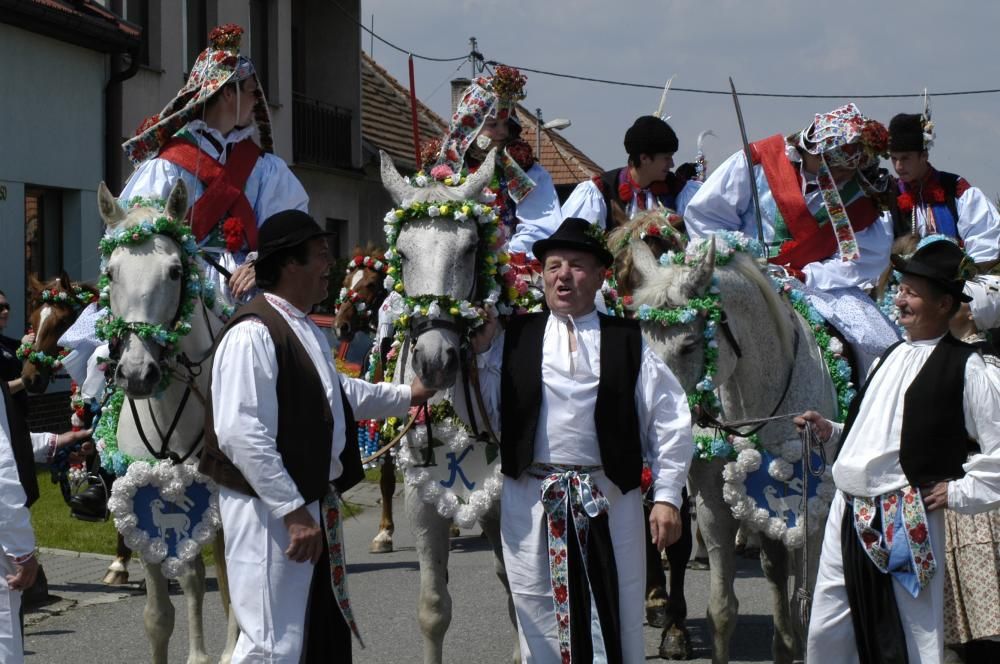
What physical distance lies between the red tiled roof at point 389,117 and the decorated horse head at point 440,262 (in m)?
20.0

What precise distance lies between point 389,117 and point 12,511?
24659 mm

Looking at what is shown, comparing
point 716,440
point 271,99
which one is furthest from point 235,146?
point 271,99

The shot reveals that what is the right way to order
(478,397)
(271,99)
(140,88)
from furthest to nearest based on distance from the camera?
Answer: (271,99) < (140,88) < (478,397)

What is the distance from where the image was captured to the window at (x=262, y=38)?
895 inches

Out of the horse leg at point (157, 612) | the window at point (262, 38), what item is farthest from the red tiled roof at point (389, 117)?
the horse leg at point (157, 612)

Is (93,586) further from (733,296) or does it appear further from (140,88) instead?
(140,88)

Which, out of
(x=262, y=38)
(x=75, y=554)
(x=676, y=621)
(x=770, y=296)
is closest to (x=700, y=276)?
(x=770, y=296)

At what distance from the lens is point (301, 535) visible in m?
4.71

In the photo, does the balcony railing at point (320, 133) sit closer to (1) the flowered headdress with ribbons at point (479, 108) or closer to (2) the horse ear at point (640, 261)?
(1) the flowered headdress with ribbons at point (479, 108)

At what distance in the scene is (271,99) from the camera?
75.3 feet

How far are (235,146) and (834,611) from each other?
4296mm

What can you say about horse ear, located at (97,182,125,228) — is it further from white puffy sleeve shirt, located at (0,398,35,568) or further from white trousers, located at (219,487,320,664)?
white trousers, located at (219,487,320,664)

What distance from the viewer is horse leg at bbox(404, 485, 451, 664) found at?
612 centimetres

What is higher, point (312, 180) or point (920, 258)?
point (312, 180)
